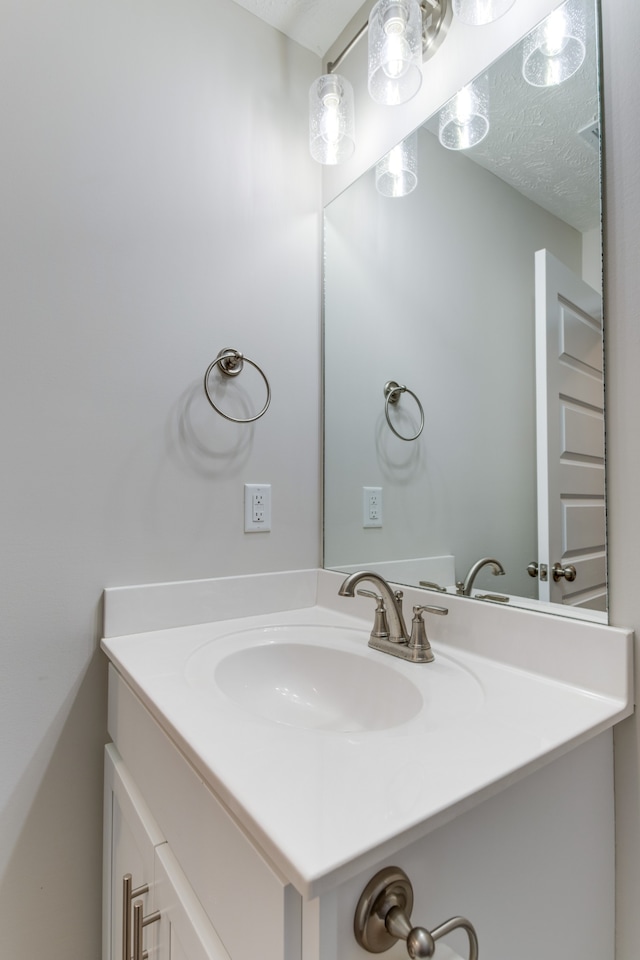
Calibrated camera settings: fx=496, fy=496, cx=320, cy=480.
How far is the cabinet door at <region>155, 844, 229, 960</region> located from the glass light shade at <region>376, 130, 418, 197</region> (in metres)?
1.44

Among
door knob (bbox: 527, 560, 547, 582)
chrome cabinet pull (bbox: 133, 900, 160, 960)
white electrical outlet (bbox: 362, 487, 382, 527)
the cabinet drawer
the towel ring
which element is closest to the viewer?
the cabinet drawer

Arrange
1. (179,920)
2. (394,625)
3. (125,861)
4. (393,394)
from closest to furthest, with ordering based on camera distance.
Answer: (179,920)
(125,861)
(394,625)
(393,394)

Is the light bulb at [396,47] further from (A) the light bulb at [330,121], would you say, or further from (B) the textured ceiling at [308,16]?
(B) the textured ceiling at [308,16]

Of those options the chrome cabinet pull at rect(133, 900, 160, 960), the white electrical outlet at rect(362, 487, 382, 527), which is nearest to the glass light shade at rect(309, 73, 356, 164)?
the white electrical outlet at rect(362, 487, 382, 527)

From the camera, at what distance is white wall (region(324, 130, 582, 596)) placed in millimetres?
973

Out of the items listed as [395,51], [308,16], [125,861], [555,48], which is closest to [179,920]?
[125,861]

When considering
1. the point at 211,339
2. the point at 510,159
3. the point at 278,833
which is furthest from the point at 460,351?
the point at 278,833

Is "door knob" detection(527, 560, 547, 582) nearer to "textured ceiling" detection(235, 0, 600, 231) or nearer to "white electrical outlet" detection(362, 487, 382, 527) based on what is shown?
"white electrical outlet" detection(362, 487, 382, 527)

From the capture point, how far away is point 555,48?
2.88 feet

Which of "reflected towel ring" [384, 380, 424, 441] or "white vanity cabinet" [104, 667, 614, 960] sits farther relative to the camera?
"reflected towel ring" [384, 380, 424, 441]

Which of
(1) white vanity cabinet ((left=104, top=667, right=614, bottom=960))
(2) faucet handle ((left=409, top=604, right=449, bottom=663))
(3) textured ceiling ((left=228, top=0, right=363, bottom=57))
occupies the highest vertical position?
(3) textured ceiling ((left=228, top=0, right=363, bottom=57))

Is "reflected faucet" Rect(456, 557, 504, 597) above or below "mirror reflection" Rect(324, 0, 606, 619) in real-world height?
below

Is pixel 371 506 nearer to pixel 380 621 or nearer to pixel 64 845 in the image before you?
pixel 380 621

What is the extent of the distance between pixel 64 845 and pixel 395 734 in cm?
83
